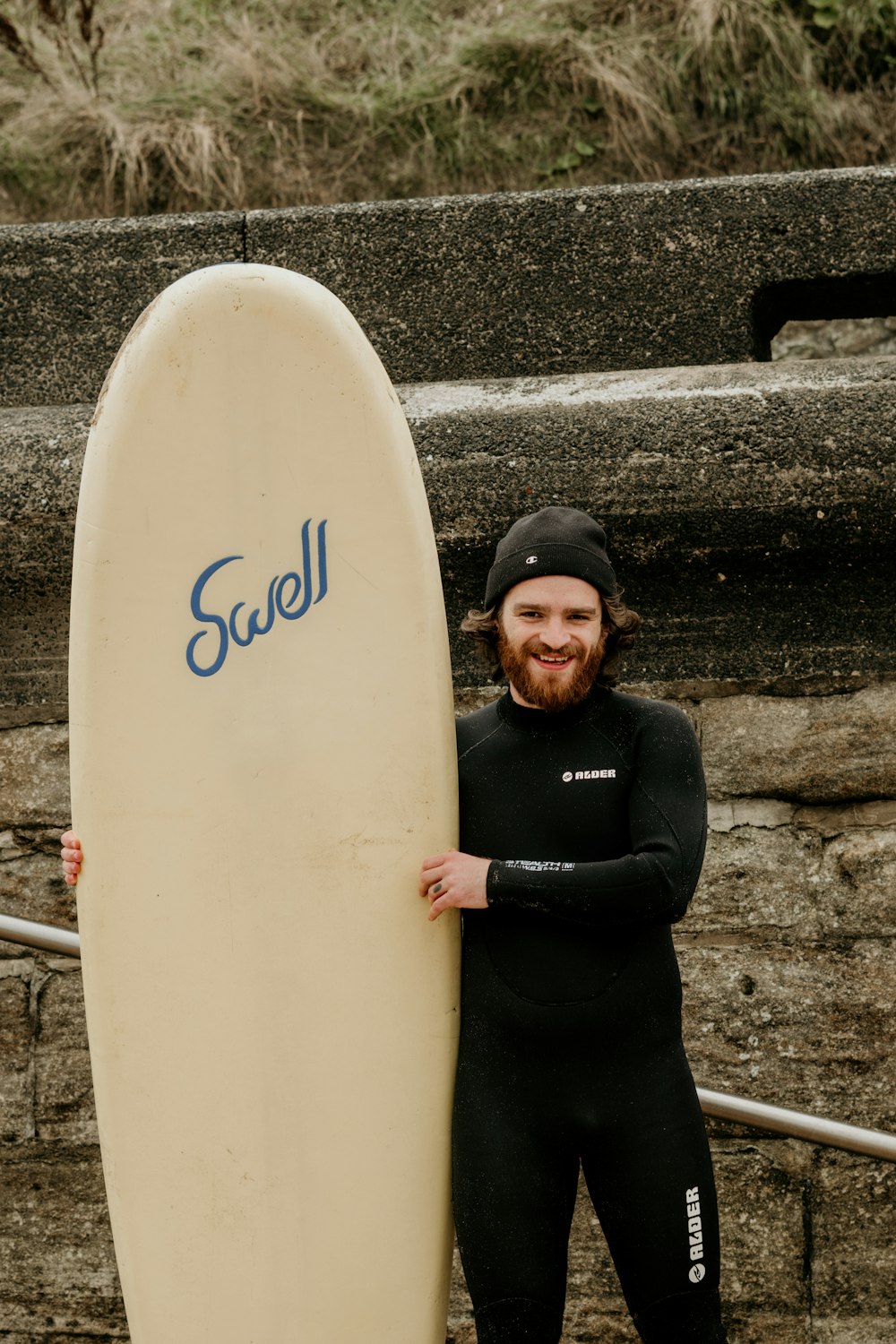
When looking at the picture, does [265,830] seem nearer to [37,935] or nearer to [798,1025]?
[37,935]

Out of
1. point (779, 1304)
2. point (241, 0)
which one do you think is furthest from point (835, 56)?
point (779, 1304)

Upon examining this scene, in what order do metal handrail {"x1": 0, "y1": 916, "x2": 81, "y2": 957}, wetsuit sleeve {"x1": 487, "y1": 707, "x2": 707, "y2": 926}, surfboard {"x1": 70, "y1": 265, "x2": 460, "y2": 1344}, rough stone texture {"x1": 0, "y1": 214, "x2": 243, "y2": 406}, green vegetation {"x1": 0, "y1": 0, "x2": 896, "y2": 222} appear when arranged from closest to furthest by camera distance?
wetsuit sleeve {"x1": 487, "y1": 707, "x2": 707, "y2": 926}, surfboard {"x1": 70, "y1": 265, "x2": 460, "y2": 1344}, metal handrail {"x1": 0, "y1": 916, "x2": 81, "y2": 957}, rough stone texture {"x1": 0, "y1": 214, "x2": 243, "y2": 406}, green vegetation {"x1": 0, "y1": 0, "x2": 896, "y2": 222}

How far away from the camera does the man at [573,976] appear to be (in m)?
1.65

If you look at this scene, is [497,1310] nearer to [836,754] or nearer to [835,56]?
[836,754]

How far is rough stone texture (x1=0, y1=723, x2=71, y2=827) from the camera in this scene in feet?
7.54

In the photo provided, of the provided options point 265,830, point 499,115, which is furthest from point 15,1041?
point 499,115

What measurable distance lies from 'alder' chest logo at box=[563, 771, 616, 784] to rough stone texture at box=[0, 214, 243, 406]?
114 centimetres

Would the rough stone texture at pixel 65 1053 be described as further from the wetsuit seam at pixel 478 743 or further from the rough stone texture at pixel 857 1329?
the rough stone texture at pixel 857 1329

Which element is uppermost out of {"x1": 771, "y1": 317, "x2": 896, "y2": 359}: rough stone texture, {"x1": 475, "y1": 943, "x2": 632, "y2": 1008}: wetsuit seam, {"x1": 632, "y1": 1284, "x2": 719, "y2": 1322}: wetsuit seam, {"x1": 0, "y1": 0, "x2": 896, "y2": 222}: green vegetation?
{"x1": 0, "y1": 0, "x2": 896, "y2": 222}: green vegetation

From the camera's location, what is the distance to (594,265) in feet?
7.62

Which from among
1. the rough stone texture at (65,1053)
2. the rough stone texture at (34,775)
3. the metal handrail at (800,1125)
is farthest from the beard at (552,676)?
the rough stone texture at (65,1053)

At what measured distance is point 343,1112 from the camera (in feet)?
6.08

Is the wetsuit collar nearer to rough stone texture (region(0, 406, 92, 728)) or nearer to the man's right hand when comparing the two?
the man's right hand

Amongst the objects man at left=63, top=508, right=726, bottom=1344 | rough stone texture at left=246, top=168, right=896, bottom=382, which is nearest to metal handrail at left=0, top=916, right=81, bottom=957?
man at left=63, top=508, right=726, bottom=1344
